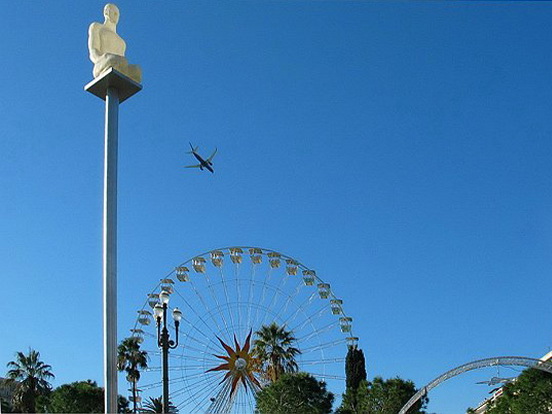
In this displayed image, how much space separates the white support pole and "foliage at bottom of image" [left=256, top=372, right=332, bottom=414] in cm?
2761

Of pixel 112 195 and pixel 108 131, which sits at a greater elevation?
pixel 108 131

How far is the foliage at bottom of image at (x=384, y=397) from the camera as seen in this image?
148 ft

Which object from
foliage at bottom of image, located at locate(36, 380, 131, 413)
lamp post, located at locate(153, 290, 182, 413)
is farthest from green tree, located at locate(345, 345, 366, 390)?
lamp post, located at locate(153, 290, 182, 413)

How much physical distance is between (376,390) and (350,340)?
4.23m

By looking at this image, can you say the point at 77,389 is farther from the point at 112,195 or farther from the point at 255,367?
the point at 112,195

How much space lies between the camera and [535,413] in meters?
43.8

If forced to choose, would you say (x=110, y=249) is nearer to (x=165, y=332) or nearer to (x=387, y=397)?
(x=165, y=332)

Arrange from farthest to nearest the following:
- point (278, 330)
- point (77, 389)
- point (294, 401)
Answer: point (278, 330), point (77, 389), point (294, 401)

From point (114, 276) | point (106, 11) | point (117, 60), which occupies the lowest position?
point (114, 276)

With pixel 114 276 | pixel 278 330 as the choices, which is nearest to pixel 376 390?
pixel 278 330

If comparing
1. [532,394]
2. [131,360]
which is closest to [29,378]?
[131,360]

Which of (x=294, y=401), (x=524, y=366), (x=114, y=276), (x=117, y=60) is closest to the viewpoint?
(x=114, y=276)

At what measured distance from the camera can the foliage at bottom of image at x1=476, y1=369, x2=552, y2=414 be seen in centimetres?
4388

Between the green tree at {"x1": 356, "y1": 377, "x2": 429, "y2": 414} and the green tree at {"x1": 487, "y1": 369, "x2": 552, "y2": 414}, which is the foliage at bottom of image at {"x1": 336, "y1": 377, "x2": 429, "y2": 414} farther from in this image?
the green tree at {"x1": 487, "y1": 369, "x2": 552, "y2": 414}
